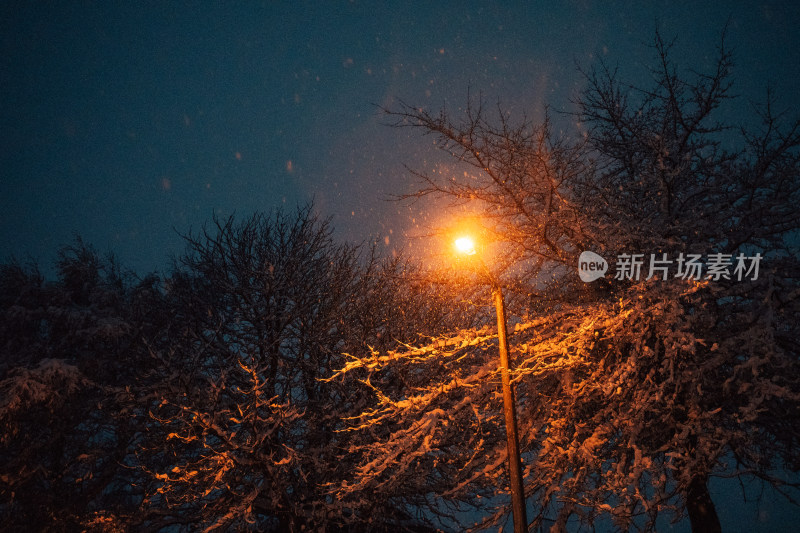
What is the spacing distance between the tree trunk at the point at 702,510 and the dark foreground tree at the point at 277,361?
5.69 metres

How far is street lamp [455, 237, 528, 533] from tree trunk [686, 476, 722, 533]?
376cm

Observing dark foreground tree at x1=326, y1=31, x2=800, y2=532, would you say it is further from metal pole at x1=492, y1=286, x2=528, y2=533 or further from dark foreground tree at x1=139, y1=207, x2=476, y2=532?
dark foreground tree at x1=139, y1=207, x2=476, y2=532

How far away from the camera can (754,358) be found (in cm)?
420

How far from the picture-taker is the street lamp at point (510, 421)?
519 cm

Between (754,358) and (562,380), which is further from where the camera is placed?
(562,380)

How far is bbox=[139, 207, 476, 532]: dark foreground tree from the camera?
9188 mm

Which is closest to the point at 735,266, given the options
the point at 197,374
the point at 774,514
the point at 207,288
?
the point at 197,374

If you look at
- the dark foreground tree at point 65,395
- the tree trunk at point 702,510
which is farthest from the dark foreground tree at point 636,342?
the dark foreground tree at point 65,395

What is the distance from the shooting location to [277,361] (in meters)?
11.1

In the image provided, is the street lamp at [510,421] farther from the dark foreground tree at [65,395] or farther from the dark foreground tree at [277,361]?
the dark foreground tree at [65,395]

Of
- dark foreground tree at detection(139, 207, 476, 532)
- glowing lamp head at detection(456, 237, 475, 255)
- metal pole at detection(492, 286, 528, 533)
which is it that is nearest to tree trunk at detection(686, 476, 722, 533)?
metal pole at detection(492, 286, 528, 533)

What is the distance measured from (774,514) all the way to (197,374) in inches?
2929

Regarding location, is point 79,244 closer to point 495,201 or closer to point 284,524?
point 284,524

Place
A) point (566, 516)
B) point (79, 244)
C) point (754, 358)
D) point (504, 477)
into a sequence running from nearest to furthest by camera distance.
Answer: point (754, 358), point (566, 516), point (504, 477), point (79, 244)
